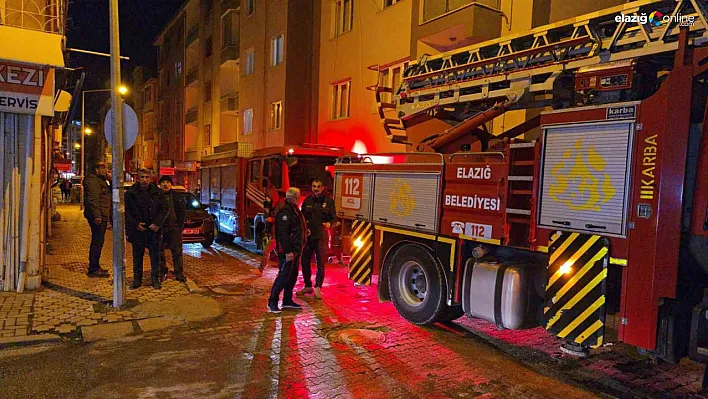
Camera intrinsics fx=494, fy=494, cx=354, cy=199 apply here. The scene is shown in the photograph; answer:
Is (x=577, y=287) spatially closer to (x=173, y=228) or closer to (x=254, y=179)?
(x=173, y=228)

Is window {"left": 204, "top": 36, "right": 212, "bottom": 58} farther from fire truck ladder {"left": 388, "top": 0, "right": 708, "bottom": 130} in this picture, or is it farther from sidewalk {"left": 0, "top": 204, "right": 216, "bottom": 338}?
fire truck ladder {"left": 388, "top": 0, "right": 708, "bottom": 130}

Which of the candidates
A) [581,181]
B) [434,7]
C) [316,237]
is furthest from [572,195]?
[434,7]

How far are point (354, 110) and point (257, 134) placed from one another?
753cm

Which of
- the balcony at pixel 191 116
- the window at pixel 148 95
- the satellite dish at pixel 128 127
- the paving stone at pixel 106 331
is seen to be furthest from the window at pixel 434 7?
the window at pixel 148 95

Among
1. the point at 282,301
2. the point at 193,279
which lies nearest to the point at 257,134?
the point at 193,279

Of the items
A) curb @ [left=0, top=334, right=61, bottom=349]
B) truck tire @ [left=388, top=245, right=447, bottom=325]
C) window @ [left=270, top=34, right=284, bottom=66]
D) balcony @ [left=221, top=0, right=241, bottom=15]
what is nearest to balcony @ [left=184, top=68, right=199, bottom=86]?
balcony @ [left=221, top=0, right=241, bottom=15]

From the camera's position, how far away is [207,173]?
15211mm

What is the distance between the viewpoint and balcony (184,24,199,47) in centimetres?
3206

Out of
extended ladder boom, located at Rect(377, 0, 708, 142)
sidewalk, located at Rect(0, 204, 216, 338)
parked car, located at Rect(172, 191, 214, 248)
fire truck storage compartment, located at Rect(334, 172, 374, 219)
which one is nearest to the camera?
extended ladder boom, located at Rect(377, 0, 708, 142)

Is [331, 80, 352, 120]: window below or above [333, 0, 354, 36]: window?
below

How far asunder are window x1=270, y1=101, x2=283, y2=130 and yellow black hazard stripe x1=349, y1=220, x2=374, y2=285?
1276 cm

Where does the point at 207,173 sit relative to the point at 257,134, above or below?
below

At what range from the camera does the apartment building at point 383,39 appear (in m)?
10.7

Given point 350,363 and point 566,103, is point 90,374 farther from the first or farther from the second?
point 566,103
